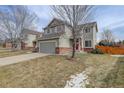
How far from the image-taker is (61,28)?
1717cm

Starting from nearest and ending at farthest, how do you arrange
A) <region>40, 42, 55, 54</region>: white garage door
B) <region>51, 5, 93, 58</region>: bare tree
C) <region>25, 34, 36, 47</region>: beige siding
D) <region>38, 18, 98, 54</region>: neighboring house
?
1. <region>51, 5, 93, 58</region>: bare tree
2. <region>38, 18, 98, 54</region>: neighboring house
3. <region>40, 42, 55, 54</region>: white garage door
4. <region>25, 34, 36, 47</region>: beige siding

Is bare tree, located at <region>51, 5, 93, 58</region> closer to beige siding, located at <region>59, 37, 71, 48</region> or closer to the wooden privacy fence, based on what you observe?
beige siding, located at <region>59, 37, 71, 48</region>

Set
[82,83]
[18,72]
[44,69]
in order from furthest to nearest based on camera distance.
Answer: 1. [44,69]
2. [18,72]
3. [82,83]

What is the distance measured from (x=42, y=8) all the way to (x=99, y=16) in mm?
5269

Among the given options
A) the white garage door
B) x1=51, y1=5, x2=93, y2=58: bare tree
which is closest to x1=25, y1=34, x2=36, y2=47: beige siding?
the white garage door

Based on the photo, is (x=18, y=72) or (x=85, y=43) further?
(x=85, y=43)

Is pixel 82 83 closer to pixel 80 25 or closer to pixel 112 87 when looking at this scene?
pixel 112 87

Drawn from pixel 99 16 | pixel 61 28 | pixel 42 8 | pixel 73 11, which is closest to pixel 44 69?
pixel 42 8

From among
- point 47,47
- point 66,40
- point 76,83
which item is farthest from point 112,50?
point 76,83

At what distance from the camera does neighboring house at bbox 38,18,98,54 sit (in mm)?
15891

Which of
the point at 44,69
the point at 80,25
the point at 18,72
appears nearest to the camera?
the point at 18,72

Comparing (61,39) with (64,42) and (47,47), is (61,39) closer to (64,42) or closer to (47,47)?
(64,42)

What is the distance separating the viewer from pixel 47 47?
17.1 m

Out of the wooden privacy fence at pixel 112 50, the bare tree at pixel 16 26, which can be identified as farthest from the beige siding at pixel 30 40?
the wooden privacy fence at pixel 112 50
